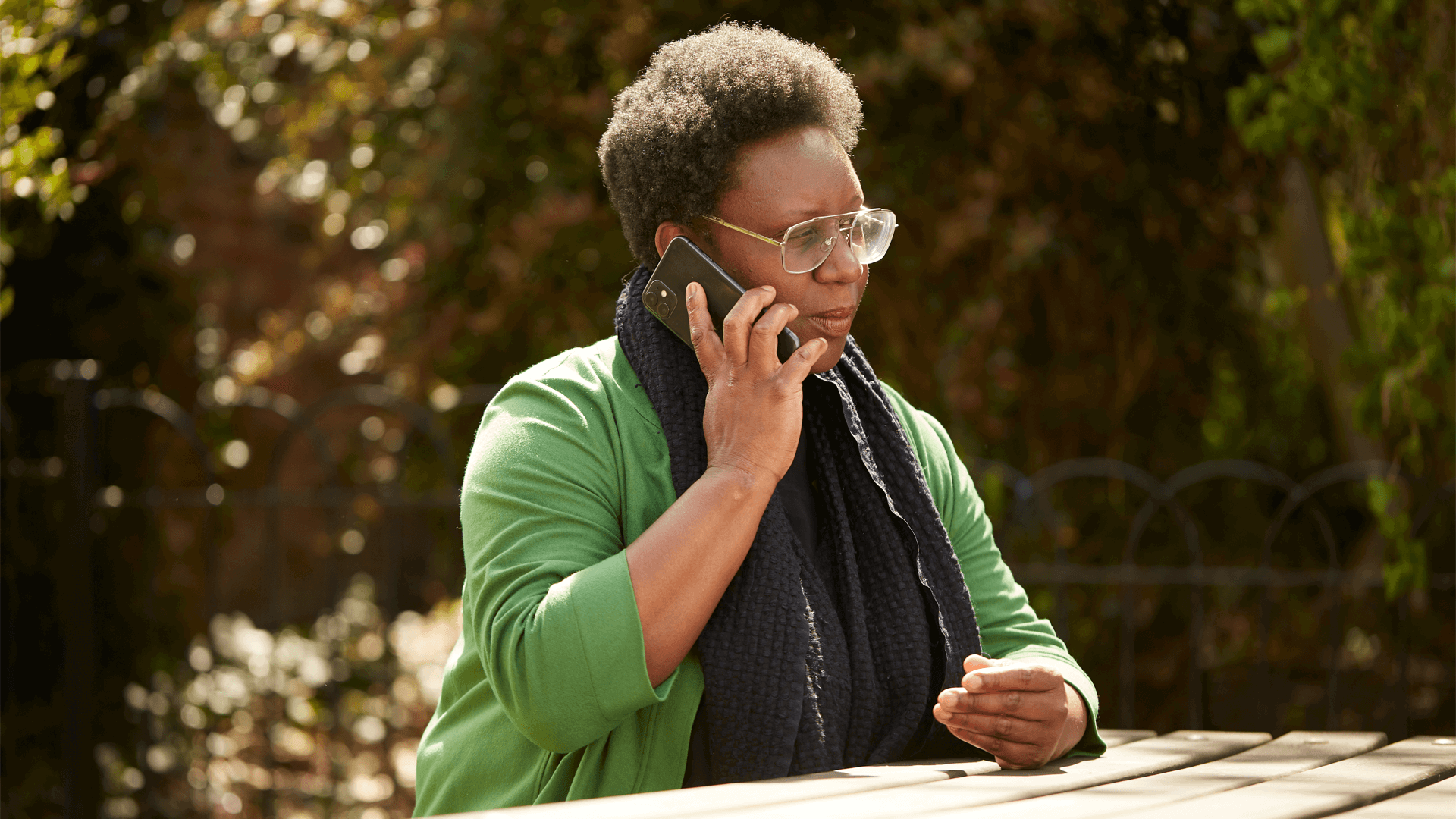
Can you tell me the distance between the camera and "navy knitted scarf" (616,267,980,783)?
67.9 inches

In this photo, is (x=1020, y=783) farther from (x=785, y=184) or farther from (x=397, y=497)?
(x=397, y=497)

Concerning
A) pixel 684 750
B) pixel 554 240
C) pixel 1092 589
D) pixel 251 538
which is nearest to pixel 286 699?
pixel 554 240

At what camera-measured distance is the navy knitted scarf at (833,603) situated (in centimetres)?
172

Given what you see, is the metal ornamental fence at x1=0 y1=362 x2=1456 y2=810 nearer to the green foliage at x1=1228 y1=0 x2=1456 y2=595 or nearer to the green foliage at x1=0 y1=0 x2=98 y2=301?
the green foliage at x1=1228 y1=0 x2=1456 y2=595

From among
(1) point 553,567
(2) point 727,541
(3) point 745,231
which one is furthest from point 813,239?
(1) point 553,567

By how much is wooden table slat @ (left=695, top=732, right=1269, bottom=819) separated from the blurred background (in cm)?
194

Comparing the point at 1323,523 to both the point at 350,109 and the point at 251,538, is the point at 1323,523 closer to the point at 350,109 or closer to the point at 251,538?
the point at 350,109

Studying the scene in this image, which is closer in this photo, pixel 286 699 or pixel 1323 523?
pixel 1323 523

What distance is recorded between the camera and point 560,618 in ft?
5.19

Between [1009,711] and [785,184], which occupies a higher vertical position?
[785,184]

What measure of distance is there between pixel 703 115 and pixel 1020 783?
109 centimetres

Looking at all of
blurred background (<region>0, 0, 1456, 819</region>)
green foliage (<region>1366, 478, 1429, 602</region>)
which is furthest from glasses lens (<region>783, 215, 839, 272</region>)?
green foliage (<region>1366, 478, 1429, 602</region>)

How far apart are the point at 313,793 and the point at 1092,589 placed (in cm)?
298

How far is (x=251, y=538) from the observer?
9.54m
